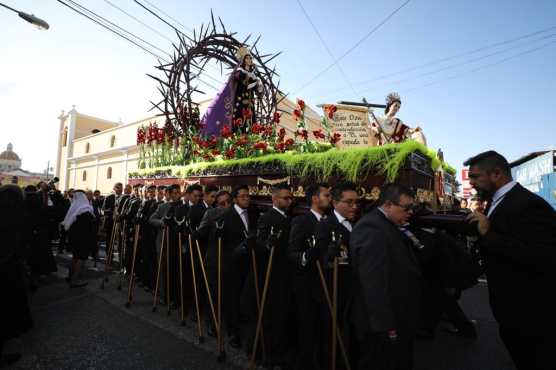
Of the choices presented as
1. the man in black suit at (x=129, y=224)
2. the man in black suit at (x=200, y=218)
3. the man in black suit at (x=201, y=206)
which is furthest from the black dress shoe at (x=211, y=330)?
the man in black suit at (x=129, y=224)

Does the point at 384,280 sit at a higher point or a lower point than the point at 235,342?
higher

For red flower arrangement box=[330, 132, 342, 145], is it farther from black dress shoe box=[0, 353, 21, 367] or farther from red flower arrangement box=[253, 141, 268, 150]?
black dress shoe box=[0, 353, 21, 367]

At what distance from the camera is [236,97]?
8719 millimetres

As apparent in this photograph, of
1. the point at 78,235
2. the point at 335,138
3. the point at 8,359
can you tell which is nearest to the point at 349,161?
the point at 335,138

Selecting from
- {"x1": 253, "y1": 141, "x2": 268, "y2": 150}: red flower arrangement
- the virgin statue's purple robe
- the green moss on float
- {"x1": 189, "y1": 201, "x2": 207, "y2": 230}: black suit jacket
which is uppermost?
the virgin statue's purple robe

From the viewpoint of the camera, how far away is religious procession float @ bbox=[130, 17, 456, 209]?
14.1 feet

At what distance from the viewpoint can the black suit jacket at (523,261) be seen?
6.89ft

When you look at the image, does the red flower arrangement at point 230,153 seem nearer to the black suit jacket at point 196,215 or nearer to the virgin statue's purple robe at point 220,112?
the black suit jacket at point 196,215

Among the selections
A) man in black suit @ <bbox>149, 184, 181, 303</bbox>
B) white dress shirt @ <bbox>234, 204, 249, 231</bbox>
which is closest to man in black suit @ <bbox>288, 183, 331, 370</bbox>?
white dress shirt @ <bbox>234, 204, 249, 231</bbox>

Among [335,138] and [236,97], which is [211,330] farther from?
[236,97]

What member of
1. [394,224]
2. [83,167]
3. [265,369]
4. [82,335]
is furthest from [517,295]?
[83,167]

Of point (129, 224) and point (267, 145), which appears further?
point (129, 224)

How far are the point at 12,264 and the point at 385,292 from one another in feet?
15.7

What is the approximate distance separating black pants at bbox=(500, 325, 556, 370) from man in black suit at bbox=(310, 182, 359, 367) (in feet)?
4.80
